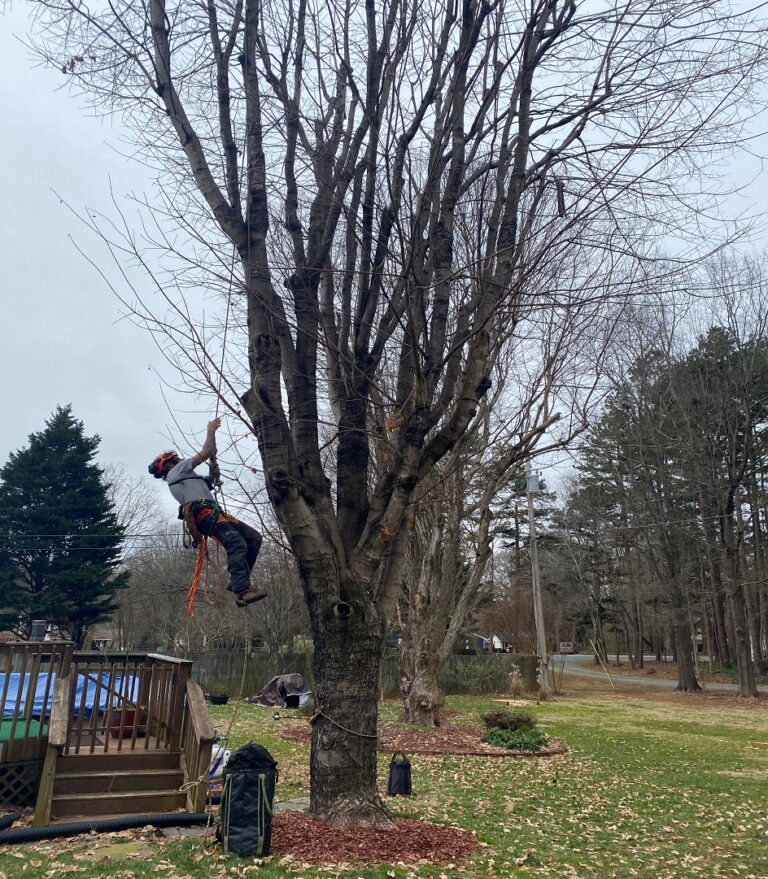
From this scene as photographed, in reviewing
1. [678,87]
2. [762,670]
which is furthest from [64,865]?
[762,670]

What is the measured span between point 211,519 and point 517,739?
26.3 ft

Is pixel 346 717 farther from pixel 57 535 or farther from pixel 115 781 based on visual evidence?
pixel 57 535

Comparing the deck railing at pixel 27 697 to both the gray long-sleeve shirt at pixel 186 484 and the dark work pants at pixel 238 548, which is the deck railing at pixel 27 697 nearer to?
the gray long-sleeve shirt at pixel 186 484

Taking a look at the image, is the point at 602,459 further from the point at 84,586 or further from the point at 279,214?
the point at 279,214

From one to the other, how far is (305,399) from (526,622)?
33.4m

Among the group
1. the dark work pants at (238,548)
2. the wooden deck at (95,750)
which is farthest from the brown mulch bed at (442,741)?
the dark work pants at (238,548)

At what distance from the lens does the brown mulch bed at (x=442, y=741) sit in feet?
37.3

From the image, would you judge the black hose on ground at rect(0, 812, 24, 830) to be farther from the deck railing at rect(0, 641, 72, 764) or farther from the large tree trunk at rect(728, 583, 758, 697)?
the large tree trunk at rect(728, 583, 758, 697)

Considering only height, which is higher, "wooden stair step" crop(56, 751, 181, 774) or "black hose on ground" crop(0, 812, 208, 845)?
"wooden stair step" crop(56, 751, 181, 774)

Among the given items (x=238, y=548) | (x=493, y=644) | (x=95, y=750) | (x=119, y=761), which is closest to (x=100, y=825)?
(x=119, y=761)

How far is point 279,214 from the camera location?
7484mm

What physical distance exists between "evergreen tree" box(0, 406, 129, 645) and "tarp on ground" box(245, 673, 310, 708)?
1093 cm

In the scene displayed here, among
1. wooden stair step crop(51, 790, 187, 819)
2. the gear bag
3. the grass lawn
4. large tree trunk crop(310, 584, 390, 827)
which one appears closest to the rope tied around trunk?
large tree trunk crop(310, 584, 390, 827)

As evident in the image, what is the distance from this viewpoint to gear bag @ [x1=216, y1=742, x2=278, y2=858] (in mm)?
5090
